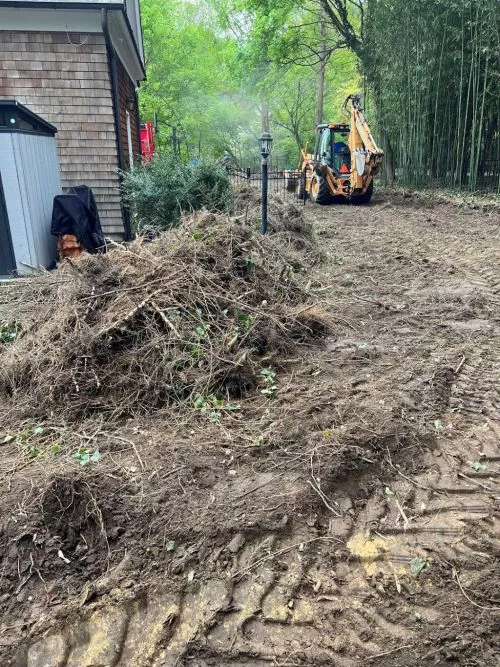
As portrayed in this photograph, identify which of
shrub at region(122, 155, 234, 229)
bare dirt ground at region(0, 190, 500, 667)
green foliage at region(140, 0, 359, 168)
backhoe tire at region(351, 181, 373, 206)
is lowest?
bare dirt ground at region(0, 190, 500, 667)

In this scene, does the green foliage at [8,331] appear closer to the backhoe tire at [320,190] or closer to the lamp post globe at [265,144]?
the lamp post globe at [265,144]

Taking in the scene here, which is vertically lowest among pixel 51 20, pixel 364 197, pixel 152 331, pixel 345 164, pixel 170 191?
pixel 152 331

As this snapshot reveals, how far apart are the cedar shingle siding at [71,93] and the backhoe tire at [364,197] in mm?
7508

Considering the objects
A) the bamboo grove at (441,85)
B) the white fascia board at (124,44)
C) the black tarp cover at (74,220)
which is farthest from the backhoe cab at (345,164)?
the black tarp cover at (74,220)

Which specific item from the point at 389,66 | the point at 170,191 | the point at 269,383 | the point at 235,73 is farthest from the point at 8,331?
the point at 235,73

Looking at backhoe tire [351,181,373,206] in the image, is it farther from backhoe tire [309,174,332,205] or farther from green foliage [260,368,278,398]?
green foliage [260,368,278,398]

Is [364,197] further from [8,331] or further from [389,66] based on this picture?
[8,331]

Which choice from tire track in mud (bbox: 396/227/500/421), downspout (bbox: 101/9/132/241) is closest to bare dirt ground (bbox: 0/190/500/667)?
tire track in mud (bbox: 396/227/500/421)

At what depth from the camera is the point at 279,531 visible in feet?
7.45

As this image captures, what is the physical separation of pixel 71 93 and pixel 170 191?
246cm

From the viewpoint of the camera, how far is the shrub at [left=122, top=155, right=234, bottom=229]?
7816 mm

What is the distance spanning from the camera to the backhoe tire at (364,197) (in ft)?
44.6

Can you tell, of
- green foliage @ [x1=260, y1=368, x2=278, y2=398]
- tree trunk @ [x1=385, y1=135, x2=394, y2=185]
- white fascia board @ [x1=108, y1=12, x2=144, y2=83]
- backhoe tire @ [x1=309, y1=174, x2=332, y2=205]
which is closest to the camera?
green foliage @ [x1=260, y1=368, x2=278, y2=398]

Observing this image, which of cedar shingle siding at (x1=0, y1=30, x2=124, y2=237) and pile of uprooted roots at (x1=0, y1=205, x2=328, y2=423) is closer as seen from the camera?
pile of uprooted roots at (x1=0, y1=205, x2=328, y2=423)
